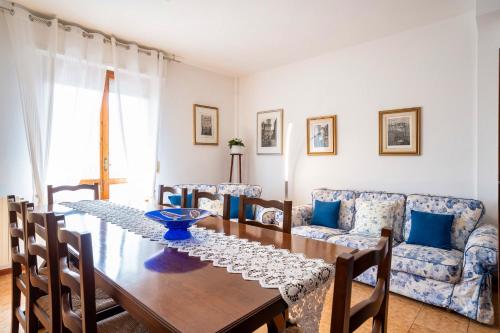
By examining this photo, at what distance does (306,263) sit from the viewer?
116cm

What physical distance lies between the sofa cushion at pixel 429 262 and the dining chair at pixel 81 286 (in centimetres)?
215

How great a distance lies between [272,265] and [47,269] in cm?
93

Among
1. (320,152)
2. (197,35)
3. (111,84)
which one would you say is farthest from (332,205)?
(111,84)

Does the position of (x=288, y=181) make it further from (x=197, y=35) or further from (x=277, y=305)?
(x=277, y=305)

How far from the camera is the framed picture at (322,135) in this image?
3846 mm

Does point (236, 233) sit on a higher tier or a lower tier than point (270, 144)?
lower

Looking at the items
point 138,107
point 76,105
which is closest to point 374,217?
point 138,107

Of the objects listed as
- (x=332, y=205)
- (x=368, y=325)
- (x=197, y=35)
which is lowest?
(x=368, y=325)

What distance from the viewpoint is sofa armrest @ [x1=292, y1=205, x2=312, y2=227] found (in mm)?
3404

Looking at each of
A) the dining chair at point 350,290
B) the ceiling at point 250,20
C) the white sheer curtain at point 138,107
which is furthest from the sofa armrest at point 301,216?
the dining chair at point 350,290

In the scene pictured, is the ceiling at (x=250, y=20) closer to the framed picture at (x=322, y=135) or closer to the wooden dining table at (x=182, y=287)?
the framed picture at (x=322, y=135)

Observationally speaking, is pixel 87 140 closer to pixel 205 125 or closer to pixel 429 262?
pixel 205 125

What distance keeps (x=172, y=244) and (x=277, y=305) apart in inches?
27.7

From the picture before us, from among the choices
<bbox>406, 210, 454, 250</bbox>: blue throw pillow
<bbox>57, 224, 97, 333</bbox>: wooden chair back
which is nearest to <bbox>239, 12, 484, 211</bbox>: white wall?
<bbox>406, 210, 454, 250</bbox>: blue throw pillow
